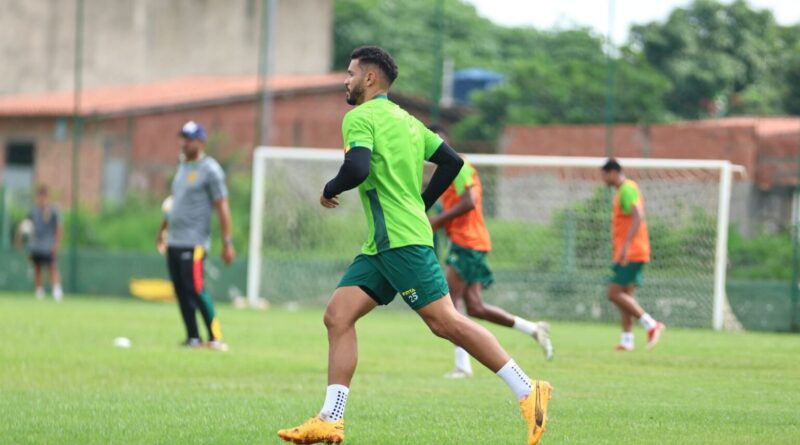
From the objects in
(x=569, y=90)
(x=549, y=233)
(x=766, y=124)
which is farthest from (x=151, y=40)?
(x=766, y=124)

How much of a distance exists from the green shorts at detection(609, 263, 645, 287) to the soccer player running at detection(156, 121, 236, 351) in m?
4.44

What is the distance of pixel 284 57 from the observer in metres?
46.0

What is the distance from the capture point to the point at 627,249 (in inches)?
615

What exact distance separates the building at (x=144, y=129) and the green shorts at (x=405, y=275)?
72.0 feet

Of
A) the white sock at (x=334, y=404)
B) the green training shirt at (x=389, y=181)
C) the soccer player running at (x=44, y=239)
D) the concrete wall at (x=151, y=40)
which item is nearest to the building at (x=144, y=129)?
the concrete wall at (x=151, y=40)

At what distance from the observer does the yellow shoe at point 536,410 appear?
24.4 ft

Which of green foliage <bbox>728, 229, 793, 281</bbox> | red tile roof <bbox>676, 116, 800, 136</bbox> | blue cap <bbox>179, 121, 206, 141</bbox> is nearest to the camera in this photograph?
blue cap <bbox>179, 121, 206, 141</bbox>

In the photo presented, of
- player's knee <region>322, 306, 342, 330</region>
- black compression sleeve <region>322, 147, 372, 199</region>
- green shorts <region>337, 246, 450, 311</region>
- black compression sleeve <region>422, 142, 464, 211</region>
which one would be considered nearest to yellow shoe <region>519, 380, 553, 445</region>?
green shorts <region>337, 246, 450, 311</region>

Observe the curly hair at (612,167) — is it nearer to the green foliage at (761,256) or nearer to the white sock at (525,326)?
the white sock at (525,326)

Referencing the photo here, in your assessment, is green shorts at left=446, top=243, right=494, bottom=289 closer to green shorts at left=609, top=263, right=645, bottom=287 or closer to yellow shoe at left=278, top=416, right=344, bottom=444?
green shorts at left=609, top=263, right=645, bottom=287

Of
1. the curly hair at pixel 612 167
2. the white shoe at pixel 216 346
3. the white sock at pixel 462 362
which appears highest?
the curly hair at pixel 612 167

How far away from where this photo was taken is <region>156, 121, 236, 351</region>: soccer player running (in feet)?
45.9

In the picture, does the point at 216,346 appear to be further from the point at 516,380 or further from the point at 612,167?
the point at 516,380

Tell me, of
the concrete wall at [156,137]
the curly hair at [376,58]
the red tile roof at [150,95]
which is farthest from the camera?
the red tile roof at [150,95]
